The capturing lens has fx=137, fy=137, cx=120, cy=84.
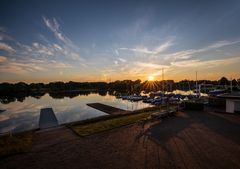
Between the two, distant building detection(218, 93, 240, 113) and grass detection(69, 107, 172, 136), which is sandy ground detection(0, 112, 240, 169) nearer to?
grass detection(69, 107, 172, 136)

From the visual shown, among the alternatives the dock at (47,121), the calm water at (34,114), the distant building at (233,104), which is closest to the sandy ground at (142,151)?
the distant building at (233,104)

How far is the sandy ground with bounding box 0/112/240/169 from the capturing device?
7.32 meters

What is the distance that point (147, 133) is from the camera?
11812 mm

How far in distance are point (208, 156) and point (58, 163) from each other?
8.55 meters

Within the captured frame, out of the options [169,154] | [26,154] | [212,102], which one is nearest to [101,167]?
[169,154]

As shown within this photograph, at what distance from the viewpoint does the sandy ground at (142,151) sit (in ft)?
24.0

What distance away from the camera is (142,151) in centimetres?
863

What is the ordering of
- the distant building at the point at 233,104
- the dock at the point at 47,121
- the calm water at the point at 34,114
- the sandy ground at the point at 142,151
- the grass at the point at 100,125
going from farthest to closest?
the calm water at the point at 34,114, the dock at the point at 47,121, the distant building at the point at 233,104, the grass at the point at 100,125, the sandy ground at the point at 142,151

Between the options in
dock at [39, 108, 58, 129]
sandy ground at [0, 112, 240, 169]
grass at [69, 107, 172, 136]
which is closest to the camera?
sandy ground at [0, 112, 240, 169]

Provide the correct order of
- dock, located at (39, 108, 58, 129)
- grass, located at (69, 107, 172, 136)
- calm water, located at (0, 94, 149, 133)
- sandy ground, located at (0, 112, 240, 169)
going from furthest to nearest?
1. calm water, located at (0, 94, 149, 133)
2. dock, located at (39, 108, 58, 129)
3. grass, located at (69, 107, 172, 136)
4. sandy ground, located at (0, 112, 240, 169)

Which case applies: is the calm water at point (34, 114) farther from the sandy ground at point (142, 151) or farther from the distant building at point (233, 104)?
the distant building at point (233, 104)

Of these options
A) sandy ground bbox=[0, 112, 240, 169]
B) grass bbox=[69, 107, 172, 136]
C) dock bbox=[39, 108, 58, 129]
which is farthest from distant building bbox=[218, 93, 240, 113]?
dock bbox=[39, 108, 58, 129]

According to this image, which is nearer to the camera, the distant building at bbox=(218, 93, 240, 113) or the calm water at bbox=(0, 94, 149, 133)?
the distant building at bbox=(218, 93, 240, 113)

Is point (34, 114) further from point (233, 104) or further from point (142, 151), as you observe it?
point (233, 104)
